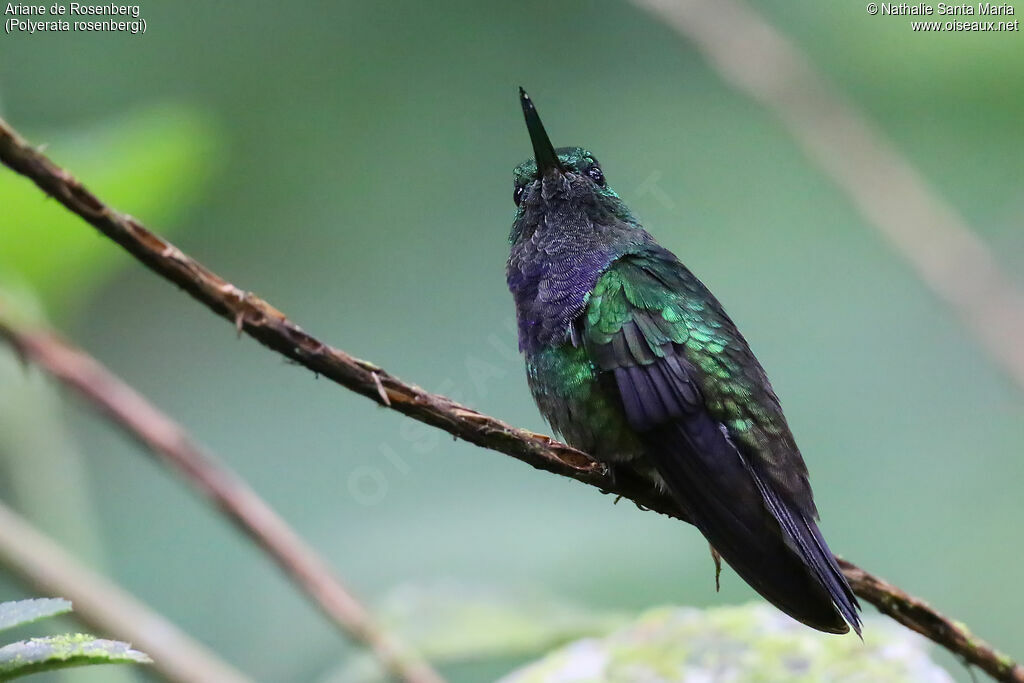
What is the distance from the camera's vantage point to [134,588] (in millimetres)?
4719

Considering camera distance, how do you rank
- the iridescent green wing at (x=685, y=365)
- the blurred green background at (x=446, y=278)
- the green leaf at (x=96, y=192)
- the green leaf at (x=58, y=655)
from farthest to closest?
1. the blurred green background at (x=446, y=278)
2. the green leaf at (x=96, y=192)
3. the iridescent green wing at (x=685, y=365)
4. the green leaf at (x=58, y=655)

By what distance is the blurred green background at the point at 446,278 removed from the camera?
3.95m

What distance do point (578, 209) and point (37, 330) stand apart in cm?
151

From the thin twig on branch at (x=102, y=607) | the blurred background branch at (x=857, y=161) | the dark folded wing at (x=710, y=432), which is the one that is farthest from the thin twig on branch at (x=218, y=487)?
the blurred background branch at (x=857, y=161)

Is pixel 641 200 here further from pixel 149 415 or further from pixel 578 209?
pixel 149 415

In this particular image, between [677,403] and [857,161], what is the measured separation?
7.25 feet

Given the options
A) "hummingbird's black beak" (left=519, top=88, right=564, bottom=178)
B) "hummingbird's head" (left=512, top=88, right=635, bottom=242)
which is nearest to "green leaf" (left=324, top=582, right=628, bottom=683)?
"hummingbird's head" (left=512, top=88, right=635, bottom=242)

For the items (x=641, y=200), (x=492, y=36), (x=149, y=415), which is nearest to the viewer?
(x=149, y=415)

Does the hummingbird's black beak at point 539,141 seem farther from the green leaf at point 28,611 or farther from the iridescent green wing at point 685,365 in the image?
the green leaf at point 28,611

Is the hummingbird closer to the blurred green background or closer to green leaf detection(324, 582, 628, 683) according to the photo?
green leaf detection(324, 582, 628, 683)

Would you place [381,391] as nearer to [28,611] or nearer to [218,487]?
[28,611]

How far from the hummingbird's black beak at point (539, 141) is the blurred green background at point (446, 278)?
1249 mm

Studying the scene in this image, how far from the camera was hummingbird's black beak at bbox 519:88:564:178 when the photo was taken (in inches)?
101

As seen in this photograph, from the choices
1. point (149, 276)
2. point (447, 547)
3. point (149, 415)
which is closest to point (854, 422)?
point (447, 547)
